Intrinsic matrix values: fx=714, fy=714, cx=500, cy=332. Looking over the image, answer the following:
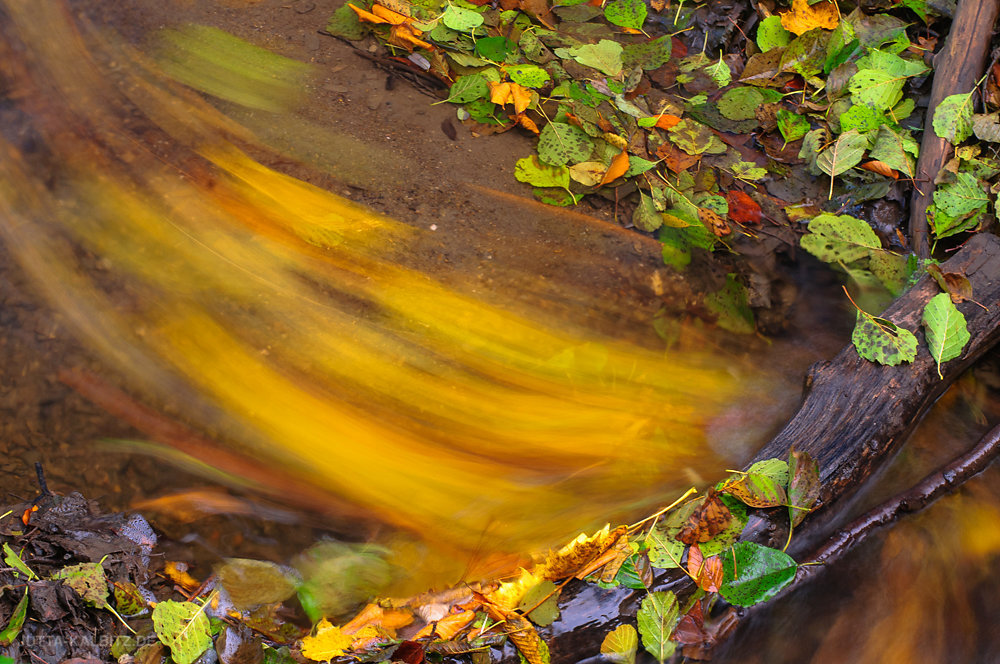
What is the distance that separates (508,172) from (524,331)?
0.56 meters

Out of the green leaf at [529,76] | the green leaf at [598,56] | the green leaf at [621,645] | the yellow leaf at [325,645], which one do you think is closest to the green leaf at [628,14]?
the green leaf at [598,56]

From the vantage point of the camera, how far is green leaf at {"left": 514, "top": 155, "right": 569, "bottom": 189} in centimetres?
213

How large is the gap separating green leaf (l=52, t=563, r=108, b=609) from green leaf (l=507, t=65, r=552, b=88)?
1760mm

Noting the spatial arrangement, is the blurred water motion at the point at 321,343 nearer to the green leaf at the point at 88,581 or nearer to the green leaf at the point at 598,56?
the green leaf at the point at 88,581

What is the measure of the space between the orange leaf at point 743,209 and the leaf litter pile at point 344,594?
0.82 metres

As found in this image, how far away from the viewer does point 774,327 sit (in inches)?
75.4

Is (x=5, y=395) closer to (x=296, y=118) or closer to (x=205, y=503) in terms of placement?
(x=205, y=503)

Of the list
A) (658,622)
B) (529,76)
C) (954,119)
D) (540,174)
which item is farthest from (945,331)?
(529,76)

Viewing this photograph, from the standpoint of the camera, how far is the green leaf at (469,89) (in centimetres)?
227

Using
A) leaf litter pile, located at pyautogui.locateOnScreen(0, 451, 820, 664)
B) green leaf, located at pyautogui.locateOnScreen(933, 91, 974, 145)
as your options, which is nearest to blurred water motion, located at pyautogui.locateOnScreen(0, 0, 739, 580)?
leaf litter pile, located at pyautogui.locateOnScreen(0, 451, 820, 664)

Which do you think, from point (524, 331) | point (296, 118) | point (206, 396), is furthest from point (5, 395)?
point (524, 331)

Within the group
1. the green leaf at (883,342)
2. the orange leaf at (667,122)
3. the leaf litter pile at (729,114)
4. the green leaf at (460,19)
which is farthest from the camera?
the green leaf at (460,19)

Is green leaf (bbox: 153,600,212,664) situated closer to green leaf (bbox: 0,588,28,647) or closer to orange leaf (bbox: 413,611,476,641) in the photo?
green leaf (bbox: 0,588,28,647)

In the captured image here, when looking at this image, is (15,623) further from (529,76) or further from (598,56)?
(598,56)
